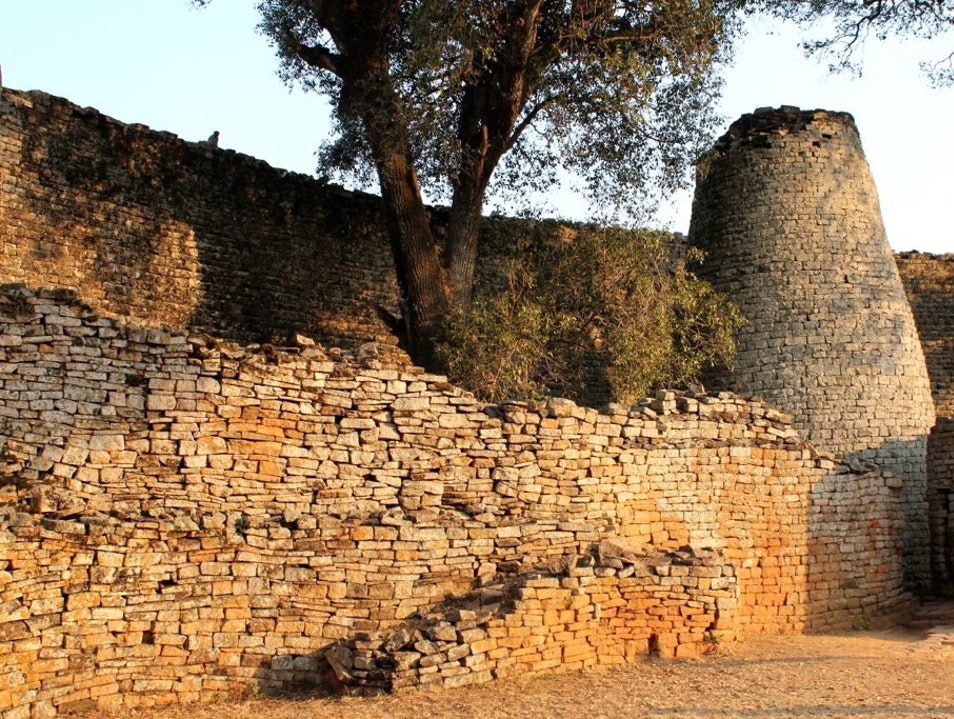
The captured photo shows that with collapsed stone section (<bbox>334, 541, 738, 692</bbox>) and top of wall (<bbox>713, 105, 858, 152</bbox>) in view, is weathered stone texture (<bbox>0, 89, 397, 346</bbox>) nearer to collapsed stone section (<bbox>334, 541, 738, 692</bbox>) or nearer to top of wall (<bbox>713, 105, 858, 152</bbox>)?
top of wall (<bbox>713, 105, 858, 152</bbox>)

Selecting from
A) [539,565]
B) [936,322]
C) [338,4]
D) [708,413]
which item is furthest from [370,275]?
[936,322]

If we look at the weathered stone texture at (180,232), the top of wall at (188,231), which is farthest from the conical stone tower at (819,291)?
the weathered stone texture at (180,232)

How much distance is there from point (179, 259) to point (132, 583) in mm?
7386

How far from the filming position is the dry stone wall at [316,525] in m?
8.89

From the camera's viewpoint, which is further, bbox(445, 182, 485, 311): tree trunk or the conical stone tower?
the conical stone tower

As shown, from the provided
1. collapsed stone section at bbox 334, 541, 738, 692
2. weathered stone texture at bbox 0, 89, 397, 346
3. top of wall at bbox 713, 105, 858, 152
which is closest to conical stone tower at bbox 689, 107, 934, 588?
top of wall at bbox 713, 105, 858, 152

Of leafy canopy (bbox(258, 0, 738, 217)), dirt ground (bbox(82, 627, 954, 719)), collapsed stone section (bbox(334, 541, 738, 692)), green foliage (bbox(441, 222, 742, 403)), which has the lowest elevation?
dirt ground (bbox(82, 627, 954, 719))

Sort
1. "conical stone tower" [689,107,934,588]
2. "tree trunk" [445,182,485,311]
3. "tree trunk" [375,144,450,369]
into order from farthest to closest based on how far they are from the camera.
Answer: "conical stone tower" [689,107,934,588], "tree trunk" [445,182,485,311], "tree trunk" [375,144,450,369]

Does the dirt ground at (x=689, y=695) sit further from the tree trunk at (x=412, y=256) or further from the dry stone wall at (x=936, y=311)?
the dry stone wall at (x=936, y=311)

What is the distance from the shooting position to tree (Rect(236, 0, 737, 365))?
48.0 feet

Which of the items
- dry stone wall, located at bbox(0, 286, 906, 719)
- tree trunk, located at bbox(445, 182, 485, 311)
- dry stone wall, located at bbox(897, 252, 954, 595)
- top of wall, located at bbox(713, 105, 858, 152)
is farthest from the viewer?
dry stone wall, located at bbox(897, 252, 954, 595)

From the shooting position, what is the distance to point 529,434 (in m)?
→ 11.7

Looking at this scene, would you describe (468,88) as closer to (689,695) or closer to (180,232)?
(180,232)

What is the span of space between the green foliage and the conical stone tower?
70cm
